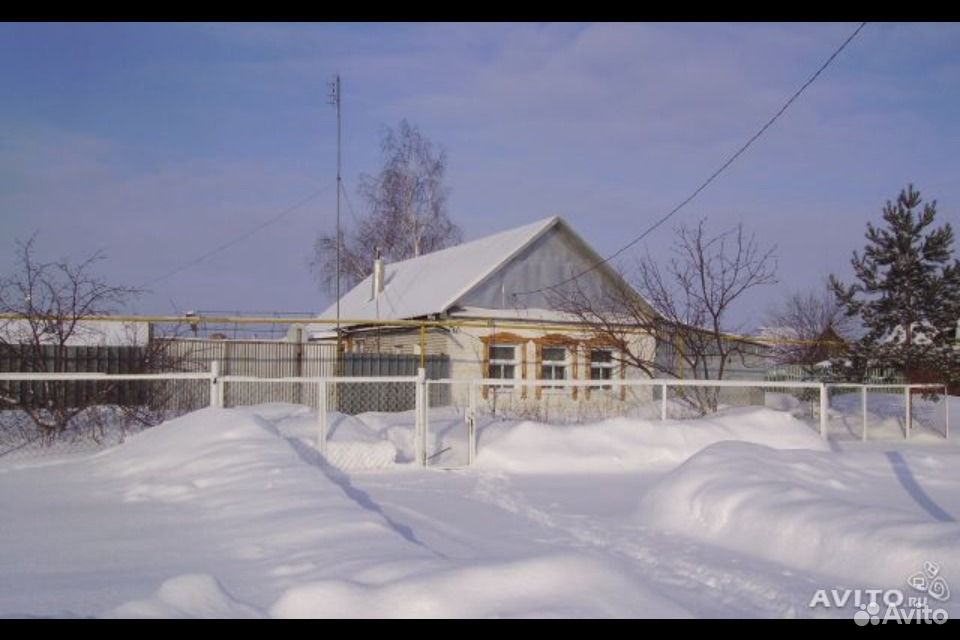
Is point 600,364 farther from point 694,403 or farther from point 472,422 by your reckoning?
point 472,422

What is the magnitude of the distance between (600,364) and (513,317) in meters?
2.83

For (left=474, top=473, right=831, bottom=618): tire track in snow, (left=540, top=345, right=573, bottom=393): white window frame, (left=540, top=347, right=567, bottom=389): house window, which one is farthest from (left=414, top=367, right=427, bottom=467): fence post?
(left=540, top=347, right=567, bottom=389): house window

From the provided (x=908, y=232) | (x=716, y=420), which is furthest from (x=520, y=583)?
(x=908, y=232)

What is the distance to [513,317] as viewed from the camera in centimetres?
2444

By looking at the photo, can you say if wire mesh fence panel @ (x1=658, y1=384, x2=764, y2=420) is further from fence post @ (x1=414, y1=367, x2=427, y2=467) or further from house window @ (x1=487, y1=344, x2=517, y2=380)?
fence post @ (x1=414, y1=367, x2=427, y2=467)

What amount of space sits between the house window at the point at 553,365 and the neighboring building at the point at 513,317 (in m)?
0.03

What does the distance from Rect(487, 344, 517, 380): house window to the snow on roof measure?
1789 mm

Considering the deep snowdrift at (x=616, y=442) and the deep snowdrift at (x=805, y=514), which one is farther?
the deep snowdrift at (x=616, y=442)

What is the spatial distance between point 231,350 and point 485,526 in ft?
45.8

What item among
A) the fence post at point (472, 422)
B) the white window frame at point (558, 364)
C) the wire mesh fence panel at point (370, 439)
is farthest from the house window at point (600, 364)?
the fence post at point (472, 422)

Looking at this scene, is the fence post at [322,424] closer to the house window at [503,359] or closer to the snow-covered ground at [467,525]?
the snow-covered ground at [467,525]

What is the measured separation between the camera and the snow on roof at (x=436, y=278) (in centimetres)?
2438

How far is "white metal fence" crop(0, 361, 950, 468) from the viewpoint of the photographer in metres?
13.3

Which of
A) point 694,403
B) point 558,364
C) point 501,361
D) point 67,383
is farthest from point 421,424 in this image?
point 558,364
